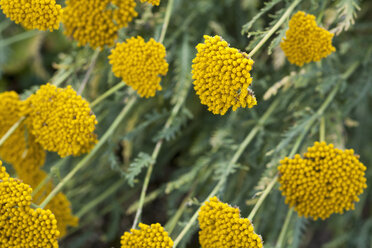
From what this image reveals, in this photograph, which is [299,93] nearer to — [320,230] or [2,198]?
[320,230]

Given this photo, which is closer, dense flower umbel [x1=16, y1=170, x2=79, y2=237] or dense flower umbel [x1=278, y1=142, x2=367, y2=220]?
dense flower umbel [x1=278, y1=142, x2=367, y2=220]

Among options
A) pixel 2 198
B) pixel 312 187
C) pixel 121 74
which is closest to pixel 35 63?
pixel 121 74

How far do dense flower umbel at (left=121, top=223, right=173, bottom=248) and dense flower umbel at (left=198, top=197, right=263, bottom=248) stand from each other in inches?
5.3

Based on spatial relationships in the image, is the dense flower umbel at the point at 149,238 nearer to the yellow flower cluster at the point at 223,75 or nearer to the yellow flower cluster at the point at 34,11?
the yellow flower cluster at the point at 223,75

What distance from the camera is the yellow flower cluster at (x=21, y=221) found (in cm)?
140

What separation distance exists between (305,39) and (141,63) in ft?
2.03

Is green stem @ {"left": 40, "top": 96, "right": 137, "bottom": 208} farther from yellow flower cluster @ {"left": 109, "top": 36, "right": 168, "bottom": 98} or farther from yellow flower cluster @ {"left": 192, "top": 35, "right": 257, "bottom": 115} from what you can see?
yellow flower cluster @ {"left": 192, "top": 35, "right": 257, "bottom": 115}

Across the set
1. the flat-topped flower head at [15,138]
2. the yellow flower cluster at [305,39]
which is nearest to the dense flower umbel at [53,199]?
the flat-topped flower head at [15,138]

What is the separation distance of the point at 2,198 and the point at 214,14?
68.1 inches

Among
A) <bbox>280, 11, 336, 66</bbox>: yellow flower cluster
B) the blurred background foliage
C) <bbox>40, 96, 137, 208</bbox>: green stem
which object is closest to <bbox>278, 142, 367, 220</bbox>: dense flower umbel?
the blurred background foliage

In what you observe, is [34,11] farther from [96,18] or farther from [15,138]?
[15,138]

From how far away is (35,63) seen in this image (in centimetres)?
315

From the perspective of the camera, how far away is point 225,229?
55.7 inches

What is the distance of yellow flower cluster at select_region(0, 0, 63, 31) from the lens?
1.44 meters
